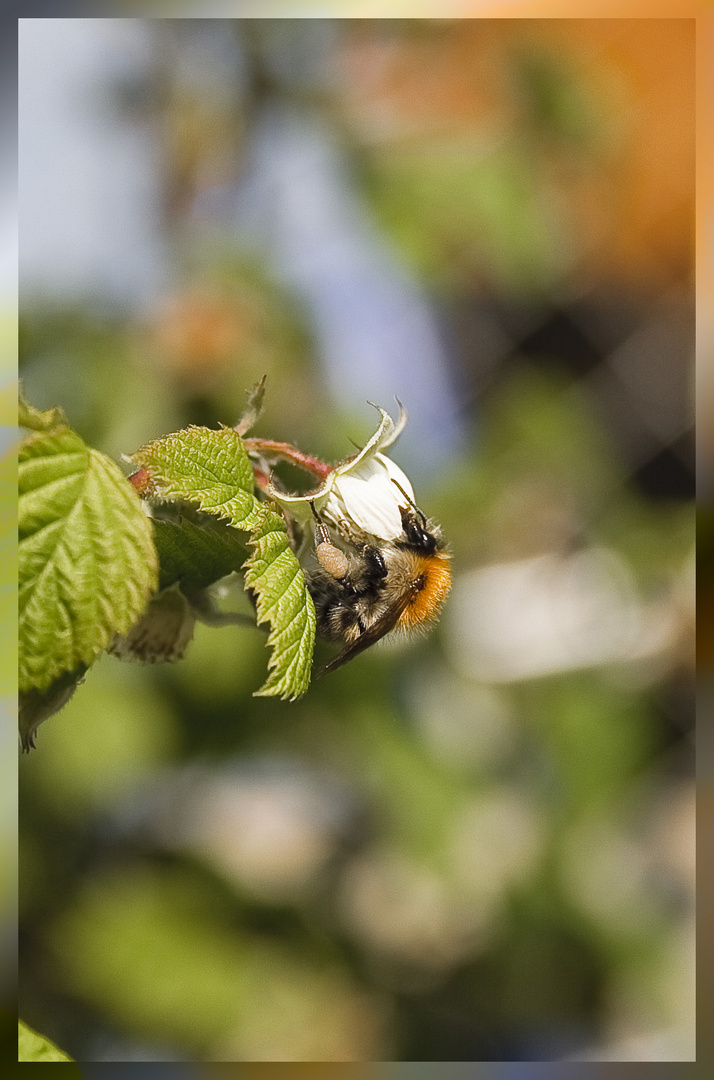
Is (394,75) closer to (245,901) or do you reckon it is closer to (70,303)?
(70,303)

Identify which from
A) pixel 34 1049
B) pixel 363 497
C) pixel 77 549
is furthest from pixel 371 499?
pixel 34 1049

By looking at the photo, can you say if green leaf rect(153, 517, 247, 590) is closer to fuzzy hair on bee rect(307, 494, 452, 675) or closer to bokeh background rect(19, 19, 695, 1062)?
Result: fuzzy hair on bee rect(307, 494, 452, 675)

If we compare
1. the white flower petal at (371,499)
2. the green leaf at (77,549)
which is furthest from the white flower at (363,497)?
the green leaf at (77,549)

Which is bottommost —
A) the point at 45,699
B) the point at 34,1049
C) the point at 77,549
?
the point at 34,1049

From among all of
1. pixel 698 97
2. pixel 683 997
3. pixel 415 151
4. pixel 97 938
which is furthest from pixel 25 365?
pixel 683 997

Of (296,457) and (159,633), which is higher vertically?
(296,457)

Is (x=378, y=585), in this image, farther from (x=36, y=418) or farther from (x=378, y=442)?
(x=36, y=418)

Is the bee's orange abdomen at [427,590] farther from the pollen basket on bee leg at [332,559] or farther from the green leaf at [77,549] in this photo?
the green leaf at [77,549]
